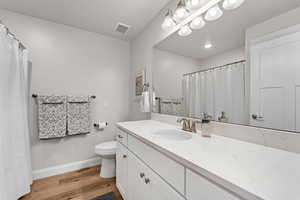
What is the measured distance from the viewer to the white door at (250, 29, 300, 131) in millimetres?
640

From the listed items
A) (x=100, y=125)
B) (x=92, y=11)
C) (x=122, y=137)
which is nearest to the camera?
(x=122, y=137)

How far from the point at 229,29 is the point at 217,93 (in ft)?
1.64

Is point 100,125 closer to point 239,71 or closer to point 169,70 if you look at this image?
point 169,70

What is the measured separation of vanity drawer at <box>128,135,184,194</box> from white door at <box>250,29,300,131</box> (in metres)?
0.61

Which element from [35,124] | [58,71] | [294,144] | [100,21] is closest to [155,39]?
[100,21]

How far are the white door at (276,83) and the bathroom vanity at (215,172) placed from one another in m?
0.18

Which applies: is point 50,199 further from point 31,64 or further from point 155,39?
point 155,39

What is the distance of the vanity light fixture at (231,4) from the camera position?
0.85 metres

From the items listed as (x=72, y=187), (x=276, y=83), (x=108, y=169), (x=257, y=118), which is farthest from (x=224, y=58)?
(x=72, y=187)

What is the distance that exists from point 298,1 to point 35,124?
110 inches

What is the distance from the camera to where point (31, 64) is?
1689mm

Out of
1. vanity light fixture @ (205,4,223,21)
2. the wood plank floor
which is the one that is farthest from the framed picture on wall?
the wood plank floor

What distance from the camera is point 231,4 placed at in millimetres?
888

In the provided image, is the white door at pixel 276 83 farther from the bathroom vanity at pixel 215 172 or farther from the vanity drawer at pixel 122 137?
the vanity drawer at pixel 122 137
